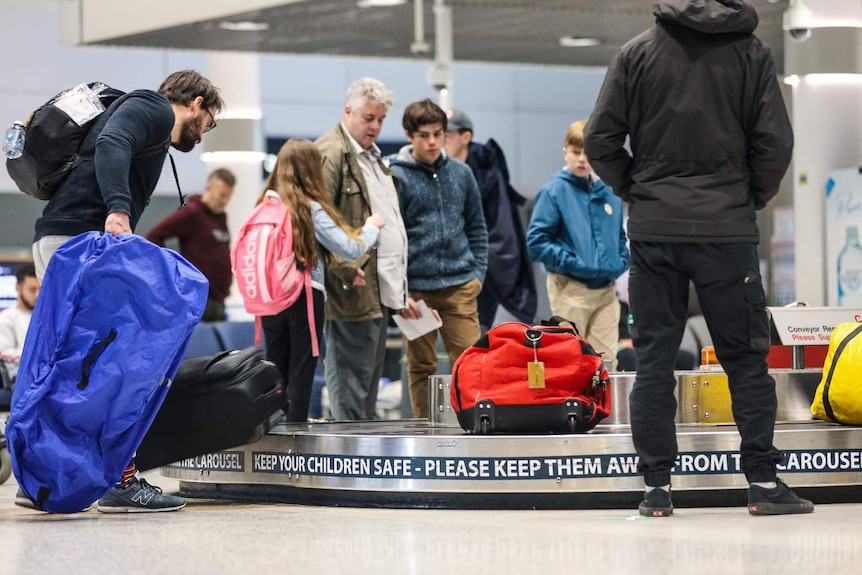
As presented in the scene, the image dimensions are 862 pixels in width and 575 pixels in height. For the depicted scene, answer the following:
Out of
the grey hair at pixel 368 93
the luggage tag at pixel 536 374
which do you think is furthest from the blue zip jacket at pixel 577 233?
the luggage tag at pixel 536 374

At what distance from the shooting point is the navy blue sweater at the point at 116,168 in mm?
4672

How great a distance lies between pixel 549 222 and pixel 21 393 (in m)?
2.88

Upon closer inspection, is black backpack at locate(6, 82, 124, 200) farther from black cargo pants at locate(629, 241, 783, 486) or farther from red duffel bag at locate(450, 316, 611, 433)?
black cargo pants at locate(629, 241, 783, 486)

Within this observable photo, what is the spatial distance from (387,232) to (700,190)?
2.21 m

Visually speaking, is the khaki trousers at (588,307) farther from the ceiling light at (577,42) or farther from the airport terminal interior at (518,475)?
the ceiling light at (577,42)

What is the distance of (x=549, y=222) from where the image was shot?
680cm

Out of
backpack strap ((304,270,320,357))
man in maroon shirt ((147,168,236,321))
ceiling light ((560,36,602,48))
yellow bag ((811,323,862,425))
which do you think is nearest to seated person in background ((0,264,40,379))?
man in maroon shirt ((147,168,236,321))

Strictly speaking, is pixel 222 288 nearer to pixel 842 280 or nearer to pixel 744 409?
pixel 842 280

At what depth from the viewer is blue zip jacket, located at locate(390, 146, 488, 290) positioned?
6.65m

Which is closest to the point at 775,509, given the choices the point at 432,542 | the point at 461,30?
the point at 432,542

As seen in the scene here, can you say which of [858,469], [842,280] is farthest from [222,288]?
[858,469]

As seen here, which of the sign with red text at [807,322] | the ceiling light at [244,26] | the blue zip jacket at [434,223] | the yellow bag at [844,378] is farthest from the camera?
the ceiling light at [244,26]

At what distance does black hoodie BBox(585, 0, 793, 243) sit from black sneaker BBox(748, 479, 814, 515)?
2.49 feet

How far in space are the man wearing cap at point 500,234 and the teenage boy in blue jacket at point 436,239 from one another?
2.05 ft
